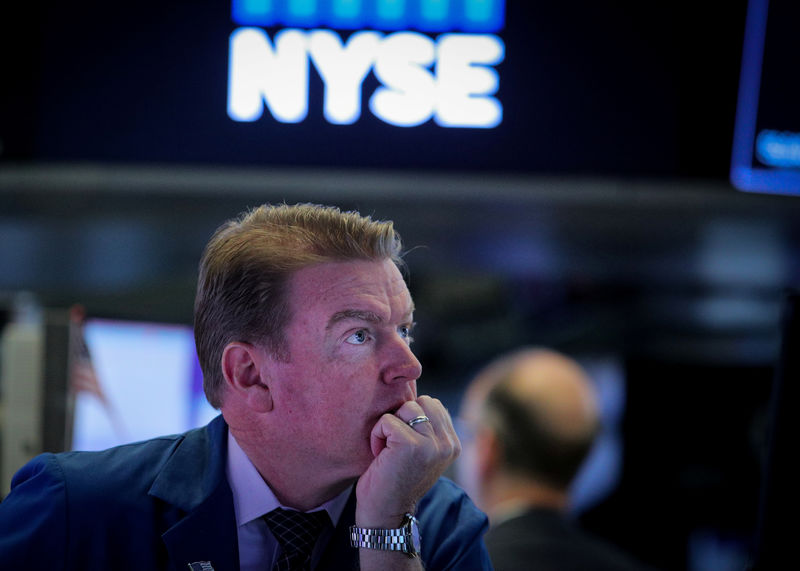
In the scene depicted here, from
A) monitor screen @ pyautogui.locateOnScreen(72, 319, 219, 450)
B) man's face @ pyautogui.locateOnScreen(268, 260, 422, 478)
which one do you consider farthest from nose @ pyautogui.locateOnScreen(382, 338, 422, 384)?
monitor screen @ pyautogui.locateOnScreen(72, 319, 219, 450)

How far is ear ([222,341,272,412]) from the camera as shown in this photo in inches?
47.6

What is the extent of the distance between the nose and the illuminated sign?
0.71m

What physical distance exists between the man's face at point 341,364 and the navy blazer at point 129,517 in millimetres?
147

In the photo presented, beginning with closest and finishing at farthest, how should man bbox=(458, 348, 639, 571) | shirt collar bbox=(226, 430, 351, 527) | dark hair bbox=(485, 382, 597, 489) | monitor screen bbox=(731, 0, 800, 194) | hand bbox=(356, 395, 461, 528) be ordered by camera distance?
hand bbox=(356, 395, 461, 528) < shirt collar bbox=(226, 430, 351, 527) < monitor screen bbox=(731, 0, 800, 194) < man bbox=(458, 348, 639, 571) < dark hair bbox=(485, 382, 597, 489)

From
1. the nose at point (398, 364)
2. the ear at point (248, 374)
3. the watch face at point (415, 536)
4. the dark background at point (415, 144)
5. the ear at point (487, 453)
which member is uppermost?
the dark background at point (415, 144)

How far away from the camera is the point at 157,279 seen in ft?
14.9

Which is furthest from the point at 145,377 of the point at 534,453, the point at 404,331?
the point at 404,331

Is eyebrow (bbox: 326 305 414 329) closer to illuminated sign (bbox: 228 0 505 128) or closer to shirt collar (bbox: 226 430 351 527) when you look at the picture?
shirt collar (bbox: 226 430 351 527)

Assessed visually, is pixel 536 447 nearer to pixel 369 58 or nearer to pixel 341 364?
pixel 369 58

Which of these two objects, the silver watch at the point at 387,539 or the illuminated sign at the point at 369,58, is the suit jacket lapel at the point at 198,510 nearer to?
the silver watch at the point at 387,539

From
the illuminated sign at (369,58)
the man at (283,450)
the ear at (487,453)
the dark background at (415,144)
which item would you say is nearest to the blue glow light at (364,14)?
the illuminated sign at (369,58)

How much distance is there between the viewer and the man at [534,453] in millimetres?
2137

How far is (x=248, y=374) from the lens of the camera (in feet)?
3.99

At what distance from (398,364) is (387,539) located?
8.6 inches
